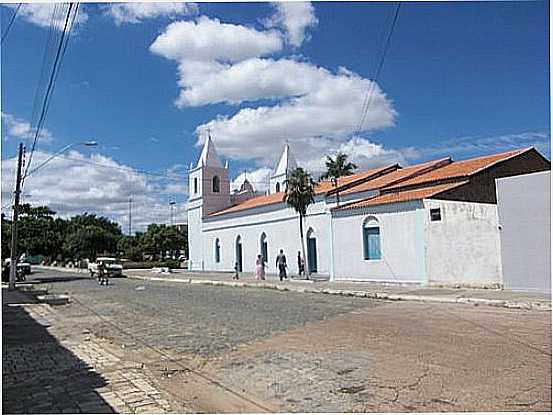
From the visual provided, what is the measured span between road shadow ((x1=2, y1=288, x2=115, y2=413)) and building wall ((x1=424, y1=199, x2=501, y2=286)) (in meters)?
15.9

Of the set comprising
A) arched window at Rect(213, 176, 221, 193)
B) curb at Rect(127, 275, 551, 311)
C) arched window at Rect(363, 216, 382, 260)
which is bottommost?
curb at Rect(127, 275, 551, 311)

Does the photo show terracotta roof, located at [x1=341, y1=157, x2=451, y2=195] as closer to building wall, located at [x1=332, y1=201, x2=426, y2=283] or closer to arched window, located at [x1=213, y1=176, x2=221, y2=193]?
building wall, located at [x1=332, y1=201, x2=426, y2=283]

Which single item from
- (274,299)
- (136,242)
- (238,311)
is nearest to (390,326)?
(238,311)

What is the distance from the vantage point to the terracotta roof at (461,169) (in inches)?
1186

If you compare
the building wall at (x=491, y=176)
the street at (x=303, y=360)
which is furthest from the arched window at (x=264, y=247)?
the street at (x=303, y=360)

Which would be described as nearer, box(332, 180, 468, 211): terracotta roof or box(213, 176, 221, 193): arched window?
box(332, 180, 468, 211): terracotta roof

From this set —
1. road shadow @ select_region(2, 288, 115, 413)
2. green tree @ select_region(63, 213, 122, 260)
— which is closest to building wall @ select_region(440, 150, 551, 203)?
road shadow @ select_region(2, 288, 115, 413)

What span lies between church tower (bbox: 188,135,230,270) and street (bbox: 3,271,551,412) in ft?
139

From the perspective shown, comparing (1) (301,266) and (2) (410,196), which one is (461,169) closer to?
(2) (410,196)

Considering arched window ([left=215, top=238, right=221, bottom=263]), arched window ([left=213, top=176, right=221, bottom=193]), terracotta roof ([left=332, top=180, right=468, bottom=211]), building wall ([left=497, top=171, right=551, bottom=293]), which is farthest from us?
arched window ([left=213, top=176, right=221, bottom=193])

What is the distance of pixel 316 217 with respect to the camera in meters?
41.1

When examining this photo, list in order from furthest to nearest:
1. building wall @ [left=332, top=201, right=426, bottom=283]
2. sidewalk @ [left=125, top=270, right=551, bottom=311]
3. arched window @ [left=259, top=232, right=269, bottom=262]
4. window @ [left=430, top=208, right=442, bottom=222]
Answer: arched window @ [left=259, top=232, right=269, bottom=262] < building wall @ [left=332, top=201, right=426, bottom=283] < window @ [left=430, top=208, right=442, bottom=222] < sidewalk @ [left=125, top=270, right=551, bottom=311]

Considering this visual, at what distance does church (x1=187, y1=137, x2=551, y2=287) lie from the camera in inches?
914

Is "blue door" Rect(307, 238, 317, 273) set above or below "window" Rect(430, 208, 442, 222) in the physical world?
below
